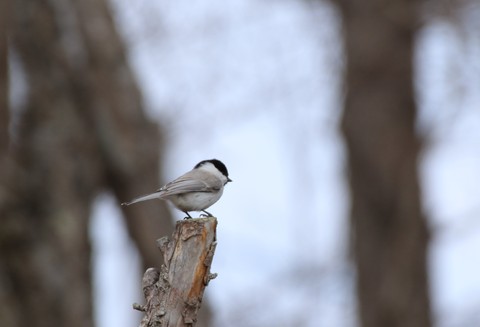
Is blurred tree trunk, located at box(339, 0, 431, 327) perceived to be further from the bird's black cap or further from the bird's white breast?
the bird's white breast

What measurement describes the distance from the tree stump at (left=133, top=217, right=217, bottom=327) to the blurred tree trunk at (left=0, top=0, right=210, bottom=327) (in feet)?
14.9

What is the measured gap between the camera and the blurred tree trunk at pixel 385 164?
32.9 ft

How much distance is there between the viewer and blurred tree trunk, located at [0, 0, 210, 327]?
307 inches

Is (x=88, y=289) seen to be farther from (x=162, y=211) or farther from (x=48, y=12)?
(x=48, y=12)

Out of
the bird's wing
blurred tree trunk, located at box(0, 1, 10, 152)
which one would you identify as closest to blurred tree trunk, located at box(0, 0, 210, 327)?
blurred tree trunk, located at box(0, 1, 10, 152)

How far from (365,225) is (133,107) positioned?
324 cm

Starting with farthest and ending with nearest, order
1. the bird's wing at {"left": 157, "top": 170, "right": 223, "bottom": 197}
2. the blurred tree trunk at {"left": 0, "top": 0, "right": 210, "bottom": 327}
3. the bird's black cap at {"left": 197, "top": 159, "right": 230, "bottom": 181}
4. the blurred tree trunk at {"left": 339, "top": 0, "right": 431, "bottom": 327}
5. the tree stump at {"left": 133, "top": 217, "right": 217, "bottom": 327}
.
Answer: the blurred tree trunk at {"left": 339, "top": 0, "right": 431, "bottom": 327} → the blurred tree trunk at {"left": 0, "top": 0, "right": 210, "bottom": 327} → the bird's black cap at {"left": 197, "top": 159, "right": 230, "bottom": 181} → the bird's wing at {"left": 157, "top": 170, "right": 223, "bottom": 197} → the tree stump at {"left": 133, "top": 217, "right": 217, "bottom": 327}

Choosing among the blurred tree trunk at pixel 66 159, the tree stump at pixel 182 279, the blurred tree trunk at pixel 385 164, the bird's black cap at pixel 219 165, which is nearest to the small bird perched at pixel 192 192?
the bird's black cap at pixel 219 165


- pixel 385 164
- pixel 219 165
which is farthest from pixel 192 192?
pixel 385 164

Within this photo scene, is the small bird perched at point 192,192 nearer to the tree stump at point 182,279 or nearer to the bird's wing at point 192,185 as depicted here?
the bird's wing at point 192,185

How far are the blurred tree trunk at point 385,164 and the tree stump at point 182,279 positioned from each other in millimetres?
6783

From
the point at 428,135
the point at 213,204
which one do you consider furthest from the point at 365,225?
the point at 213,204

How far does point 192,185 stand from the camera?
4125 millimetres

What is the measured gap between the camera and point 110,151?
27.1ft
